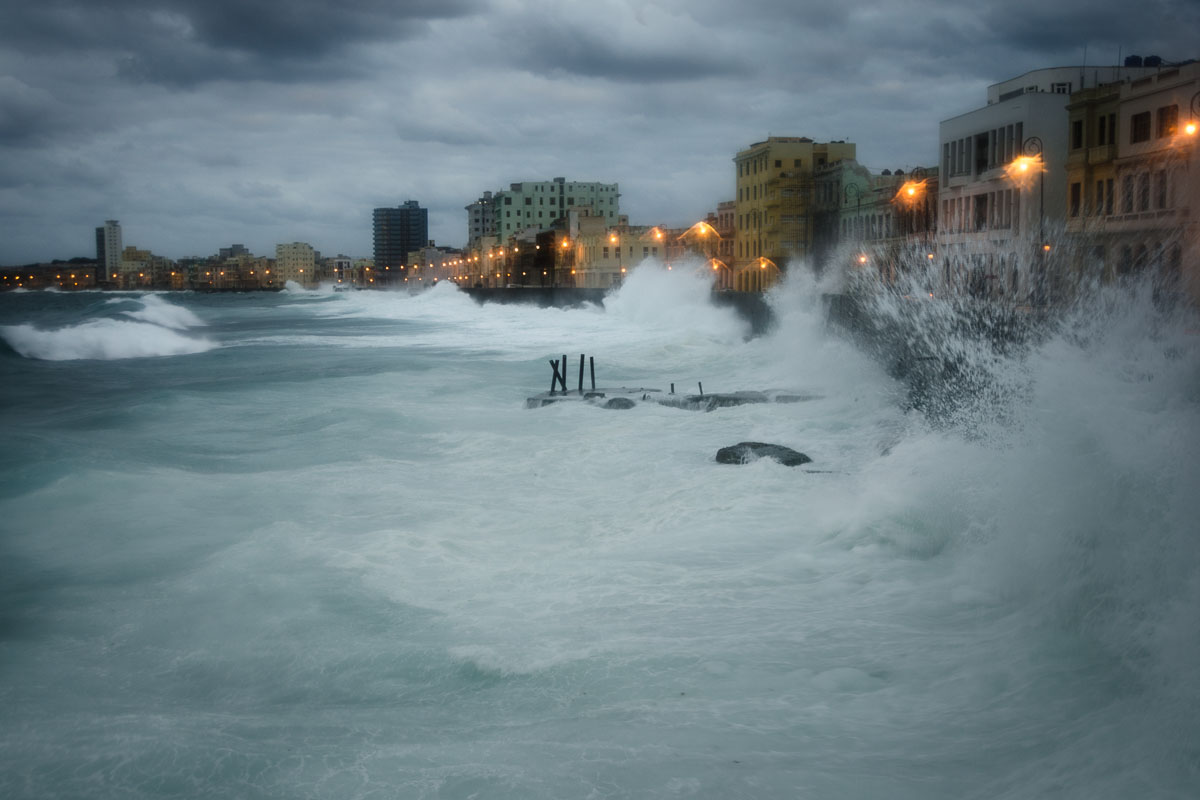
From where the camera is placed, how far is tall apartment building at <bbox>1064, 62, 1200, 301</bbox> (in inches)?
1254

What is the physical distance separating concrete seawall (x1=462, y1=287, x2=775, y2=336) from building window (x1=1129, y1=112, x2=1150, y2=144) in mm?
17606

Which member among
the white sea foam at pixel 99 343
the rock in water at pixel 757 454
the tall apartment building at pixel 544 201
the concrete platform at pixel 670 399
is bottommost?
the rock in water at pixel 757 454

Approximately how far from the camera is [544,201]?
170750 mm

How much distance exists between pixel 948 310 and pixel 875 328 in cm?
284

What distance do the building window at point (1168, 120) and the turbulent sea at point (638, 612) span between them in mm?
15047

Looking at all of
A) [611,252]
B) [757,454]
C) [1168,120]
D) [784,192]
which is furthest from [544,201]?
[757,454]

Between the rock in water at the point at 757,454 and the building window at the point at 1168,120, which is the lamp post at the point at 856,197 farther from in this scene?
the rock in water at the point at 757,454

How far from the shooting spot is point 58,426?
28.1 meters

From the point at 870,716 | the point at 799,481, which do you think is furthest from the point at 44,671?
the point at 799,481

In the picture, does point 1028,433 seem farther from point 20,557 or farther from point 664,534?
point 20,557

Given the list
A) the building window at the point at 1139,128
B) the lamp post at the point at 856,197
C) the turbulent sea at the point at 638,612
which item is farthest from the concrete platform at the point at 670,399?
the lamp post at the point at 856,197

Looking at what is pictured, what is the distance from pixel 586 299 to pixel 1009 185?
56.5m

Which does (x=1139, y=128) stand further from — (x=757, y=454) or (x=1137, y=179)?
(x=757, y=454)

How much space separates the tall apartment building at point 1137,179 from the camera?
31.8m
